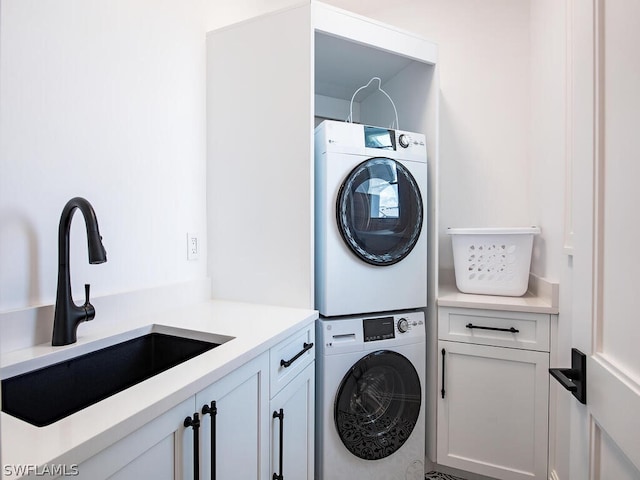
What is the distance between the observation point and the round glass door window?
5.60 feet

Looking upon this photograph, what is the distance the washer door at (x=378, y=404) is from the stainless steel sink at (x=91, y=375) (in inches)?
32.4

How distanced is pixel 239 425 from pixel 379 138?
57.6 inches

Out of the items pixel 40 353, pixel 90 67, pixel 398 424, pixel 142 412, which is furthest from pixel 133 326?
pixel 398 424

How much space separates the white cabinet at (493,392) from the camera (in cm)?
172

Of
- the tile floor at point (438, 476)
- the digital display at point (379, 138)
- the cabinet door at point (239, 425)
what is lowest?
the tile floor at point (438, 476)

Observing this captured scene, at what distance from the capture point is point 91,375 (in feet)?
3.59

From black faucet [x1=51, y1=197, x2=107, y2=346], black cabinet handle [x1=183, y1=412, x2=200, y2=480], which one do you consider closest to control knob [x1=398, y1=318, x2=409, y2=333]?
black cabinet handle [x1=183, y1=412, x2=200, y2=480]

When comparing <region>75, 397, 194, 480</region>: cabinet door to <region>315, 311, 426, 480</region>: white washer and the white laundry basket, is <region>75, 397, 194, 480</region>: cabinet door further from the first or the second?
the white laundry basket

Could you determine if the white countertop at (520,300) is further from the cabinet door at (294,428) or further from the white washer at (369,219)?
the cabinet door at (294,428)

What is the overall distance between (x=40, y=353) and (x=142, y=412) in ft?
1.77

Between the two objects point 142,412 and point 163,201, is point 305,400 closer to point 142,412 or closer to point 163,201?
point 142,412

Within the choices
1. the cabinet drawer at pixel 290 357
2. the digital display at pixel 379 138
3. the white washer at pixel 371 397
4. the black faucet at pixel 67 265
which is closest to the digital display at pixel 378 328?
the white washer at pixel 371 397

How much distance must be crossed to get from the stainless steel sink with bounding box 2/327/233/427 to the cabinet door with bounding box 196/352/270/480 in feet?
0.63

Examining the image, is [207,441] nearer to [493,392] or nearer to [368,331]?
[368,331]
